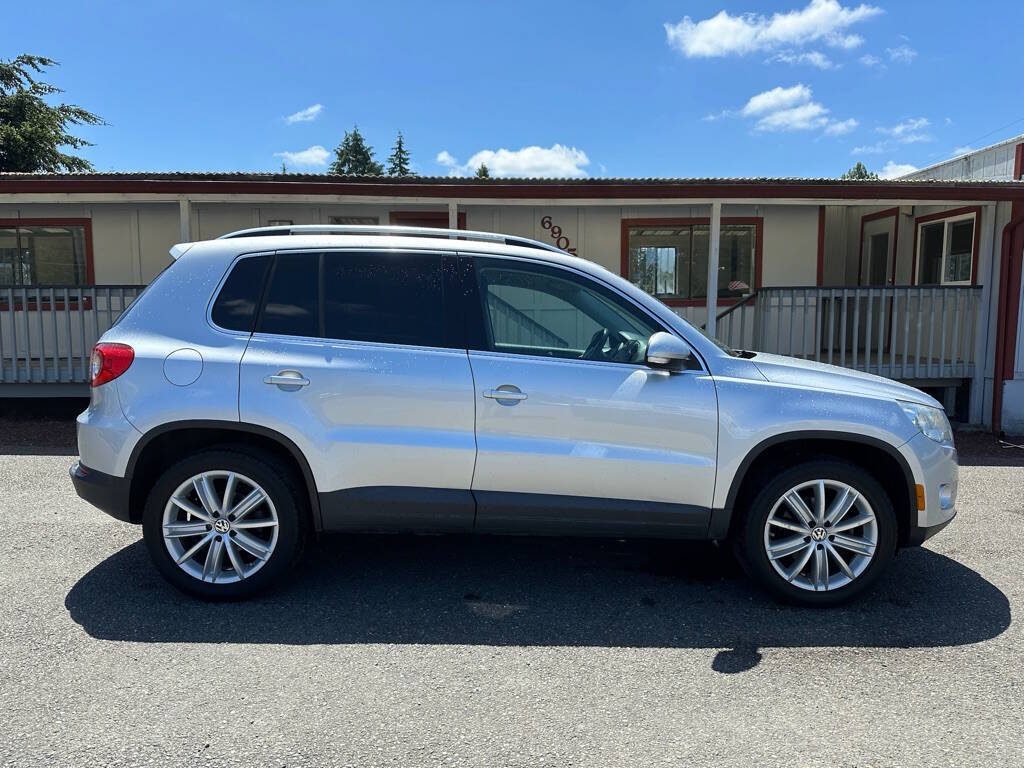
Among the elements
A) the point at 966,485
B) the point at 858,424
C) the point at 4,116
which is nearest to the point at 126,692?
the point at 858,424

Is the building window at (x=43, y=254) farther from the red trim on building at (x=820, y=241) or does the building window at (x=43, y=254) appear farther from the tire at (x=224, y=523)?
the red trim on building at (x=820, y=241)

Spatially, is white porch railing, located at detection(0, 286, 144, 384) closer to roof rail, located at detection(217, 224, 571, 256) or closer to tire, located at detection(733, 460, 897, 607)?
roof rail, located at detection(217, 224, 571, 256)

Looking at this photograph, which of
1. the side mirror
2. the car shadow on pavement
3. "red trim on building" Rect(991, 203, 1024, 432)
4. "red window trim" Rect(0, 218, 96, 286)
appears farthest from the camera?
"red window trim" Rect(0, 218, 96, 286)

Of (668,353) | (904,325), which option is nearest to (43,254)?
(668,353)

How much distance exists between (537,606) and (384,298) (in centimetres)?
177

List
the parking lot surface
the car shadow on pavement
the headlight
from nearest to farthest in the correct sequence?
the parking lot surface < the car shadow on pavement < the headlight

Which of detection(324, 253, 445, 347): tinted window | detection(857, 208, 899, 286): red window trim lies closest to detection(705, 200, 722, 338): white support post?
detection(857, 208, 899, 286): red window trim

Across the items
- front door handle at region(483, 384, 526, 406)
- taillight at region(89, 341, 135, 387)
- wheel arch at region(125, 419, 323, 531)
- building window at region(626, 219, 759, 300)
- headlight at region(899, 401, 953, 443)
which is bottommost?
wheel arch at region(125, 419, 323, 531)

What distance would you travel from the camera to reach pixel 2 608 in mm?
3572

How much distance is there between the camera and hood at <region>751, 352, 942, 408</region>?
365 cm

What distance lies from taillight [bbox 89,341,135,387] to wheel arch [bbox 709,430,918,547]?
9.97 ft

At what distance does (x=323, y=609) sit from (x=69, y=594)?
1386 mm

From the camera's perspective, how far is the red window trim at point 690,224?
36.1 ft

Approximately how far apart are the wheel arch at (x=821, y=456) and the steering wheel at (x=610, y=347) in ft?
2.56
